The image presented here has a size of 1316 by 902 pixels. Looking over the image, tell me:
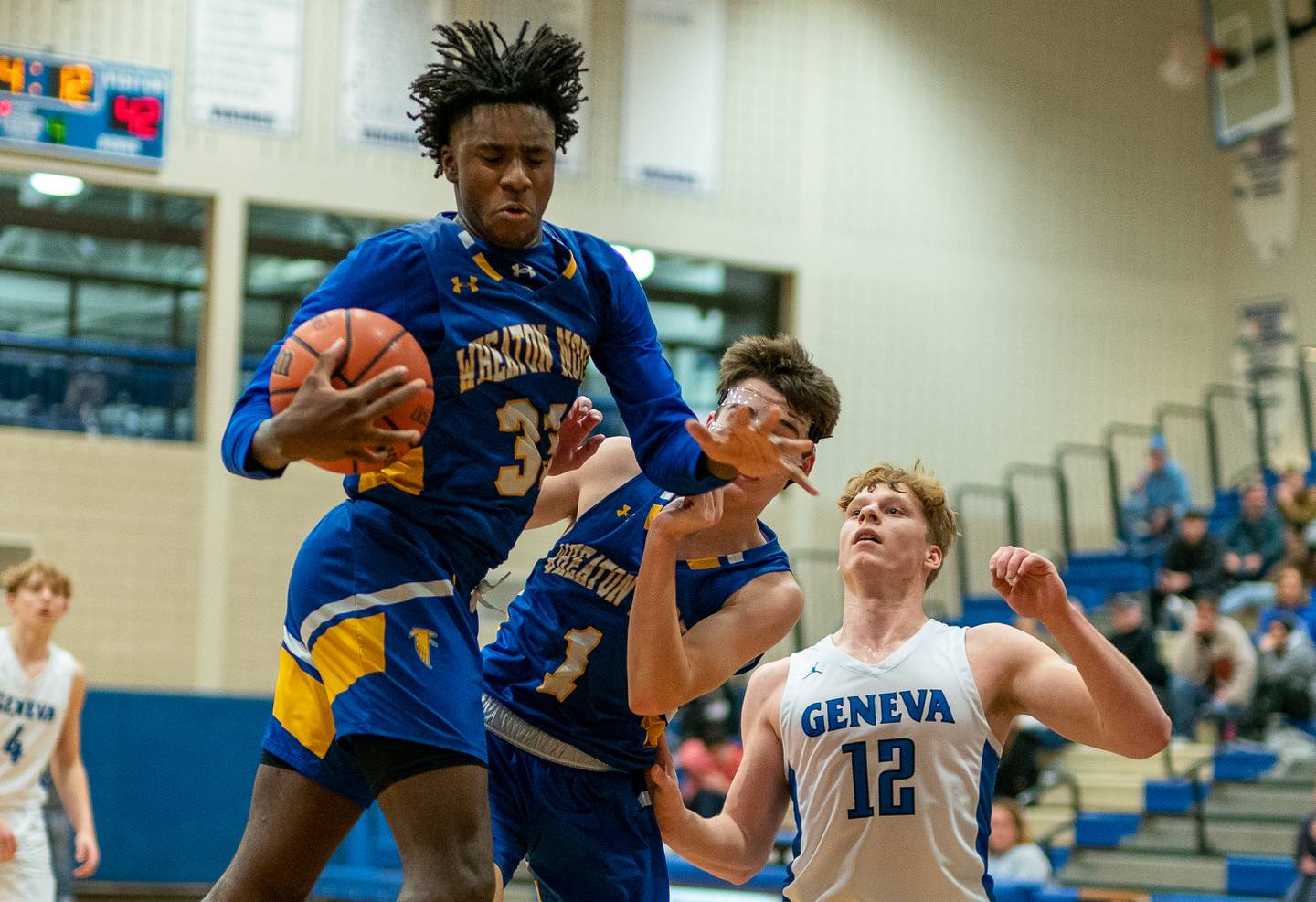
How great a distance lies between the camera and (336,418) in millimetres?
2994

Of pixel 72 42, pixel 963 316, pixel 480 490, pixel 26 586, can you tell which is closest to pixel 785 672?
pixel 480 490

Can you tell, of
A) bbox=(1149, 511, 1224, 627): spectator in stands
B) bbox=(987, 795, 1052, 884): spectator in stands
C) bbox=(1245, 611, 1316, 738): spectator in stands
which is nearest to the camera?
bbox=(987, 795, 1052, 884): spectator in stands

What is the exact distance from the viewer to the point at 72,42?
44.7 feet

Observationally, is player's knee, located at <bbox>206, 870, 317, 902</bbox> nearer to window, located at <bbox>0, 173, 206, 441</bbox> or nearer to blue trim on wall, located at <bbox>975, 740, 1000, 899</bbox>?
blue trim on wall, located at <bbox>975, 740, 1000, 899</bbox>

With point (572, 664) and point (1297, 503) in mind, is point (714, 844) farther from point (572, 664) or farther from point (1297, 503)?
point (1297, 503)

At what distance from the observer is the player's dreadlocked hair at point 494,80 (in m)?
3.47

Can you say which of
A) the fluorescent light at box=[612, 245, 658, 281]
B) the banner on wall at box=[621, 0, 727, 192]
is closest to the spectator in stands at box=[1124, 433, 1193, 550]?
the banner on wall at box=[621, 0, 727, 192]

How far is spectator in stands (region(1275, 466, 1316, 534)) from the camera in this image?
13.6m

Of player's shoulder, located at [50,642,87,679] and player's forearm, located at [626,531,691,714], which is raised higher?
player's forearm, located at [626,531,691,714]

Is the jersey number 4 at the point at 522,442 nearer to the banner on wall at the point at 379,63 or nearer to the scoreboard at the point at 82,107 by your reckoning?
the scoreboard at the point at 82,107

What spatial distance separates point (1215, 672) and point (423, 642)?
32.0ft

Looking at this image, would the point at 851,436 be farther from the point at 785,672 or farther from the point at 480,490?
the point at 480,490

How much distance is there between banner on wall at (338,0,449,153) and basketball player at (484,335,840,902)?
10864 millimetres

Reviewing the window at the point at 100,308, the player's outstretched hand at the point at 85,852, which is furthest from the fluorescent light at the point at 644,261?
the player's outstretched hand at the point at 85,852
